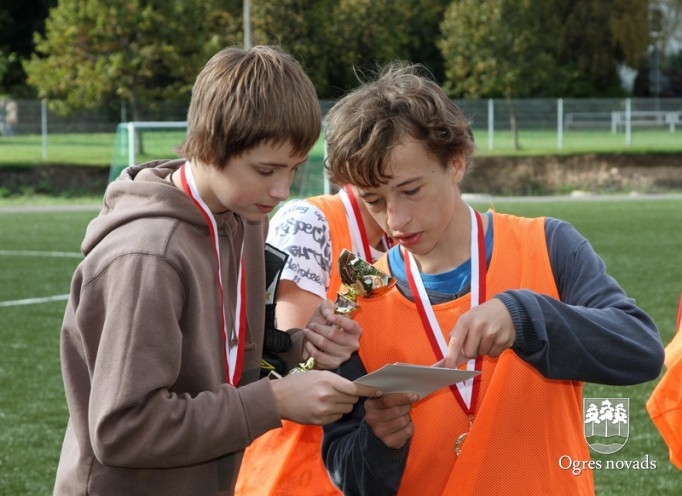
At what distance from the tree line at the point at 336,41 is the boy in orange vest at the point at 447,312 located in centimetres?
2501

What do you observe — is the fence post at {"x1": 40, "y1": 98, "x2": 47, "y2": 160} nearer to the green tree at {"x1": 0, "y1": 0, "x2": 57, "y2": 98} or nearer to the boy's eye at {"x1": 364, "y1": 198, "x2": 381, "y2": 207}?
the green tree at {"x1": 0, "y1": 0, "x2": 57, "y2": 98}

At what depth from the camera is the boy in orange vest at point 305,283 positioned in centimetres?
326

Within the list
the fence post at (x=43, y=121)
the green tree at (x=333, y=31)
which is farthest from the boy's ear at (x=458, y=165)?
the green tree at (x=333, y=31)

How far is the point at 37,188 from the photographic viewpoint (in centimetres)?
2941

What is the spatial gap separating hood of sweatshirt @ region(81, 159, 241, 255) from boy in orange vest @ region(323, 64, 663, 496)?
40cm

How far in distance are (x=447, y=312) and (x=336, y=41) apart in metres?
37.5

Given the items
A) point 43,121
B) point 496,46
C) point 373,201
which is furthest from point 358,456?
point 496,46

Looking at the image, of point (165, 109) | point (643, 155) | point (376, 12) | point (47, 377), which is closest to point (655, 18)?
point (376, 12)

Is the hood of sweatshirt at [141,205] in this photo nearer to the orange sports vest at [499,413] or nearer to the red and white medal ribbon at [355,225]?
the orange sports vest at [499,413]

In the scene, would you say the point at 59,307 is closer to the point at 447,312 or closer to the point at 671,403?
the point at 671,403

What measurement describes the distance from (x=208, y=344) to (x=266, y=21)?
35636mm

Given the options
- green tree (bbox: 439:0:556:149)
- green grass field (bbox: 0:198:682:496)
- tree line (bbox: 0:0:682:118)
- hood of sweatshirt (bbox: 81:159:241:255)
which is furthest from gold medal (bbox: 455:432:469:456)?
green tree (bbox: 439:0:556:149)

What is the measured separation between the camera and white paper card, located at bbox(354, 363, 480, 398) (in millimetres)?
2295

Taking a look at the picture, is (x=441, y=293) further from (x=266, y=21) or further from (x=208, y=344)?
(x=266, y=21)
